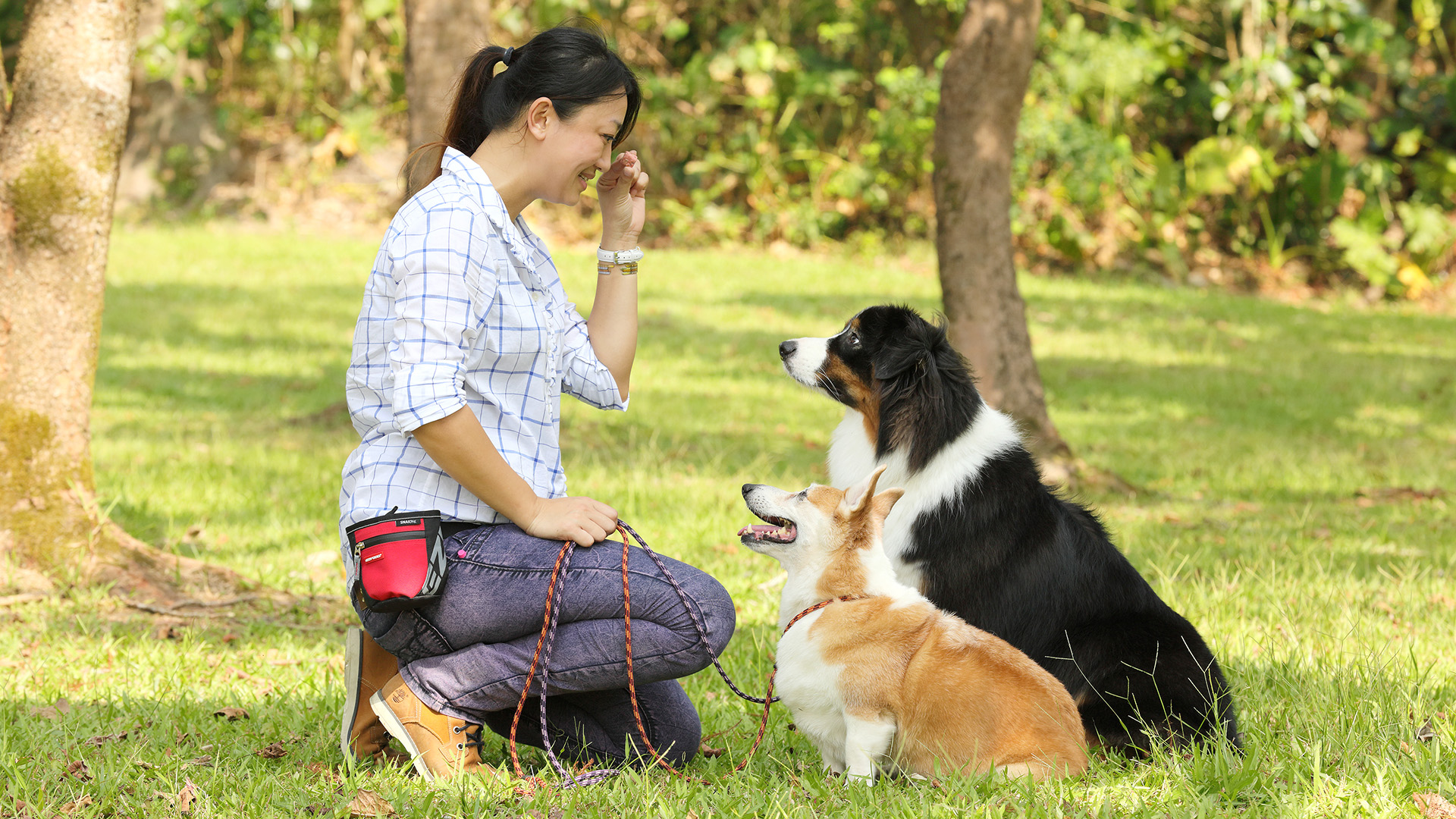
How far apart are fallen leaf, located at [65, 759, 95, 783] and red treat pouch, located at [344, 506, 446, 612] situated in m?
0.90

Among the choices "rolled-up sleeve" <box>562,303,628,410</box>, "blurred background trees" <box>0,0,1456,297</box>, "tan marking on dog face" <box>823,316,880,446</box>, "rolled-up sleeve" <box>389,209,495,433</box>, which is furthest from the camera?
"blurred background trees" <box>0,0,1456,297</box>

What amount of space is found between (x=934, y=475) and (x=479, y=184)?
1539 mm

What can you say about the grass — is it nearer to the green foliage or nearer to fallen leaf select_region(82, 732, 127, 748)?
fallen leaf select_region(82, 732, 127, 748)

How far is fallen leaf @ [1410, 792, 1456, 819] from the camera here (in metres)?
2.51

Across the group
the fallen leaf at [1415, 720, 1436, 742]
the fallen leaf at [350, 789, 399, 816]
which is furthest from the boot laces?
the fallen leaf at [1415, 720, 1436, 742]

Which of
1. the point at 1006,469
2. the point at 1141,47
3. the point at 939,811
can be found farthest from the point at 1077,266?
the point at 939,811

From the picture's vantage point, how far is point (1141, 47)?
15.0 m

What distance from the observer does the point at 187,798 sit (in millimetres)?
2613

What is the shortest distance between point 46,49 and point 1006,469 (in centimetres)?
362

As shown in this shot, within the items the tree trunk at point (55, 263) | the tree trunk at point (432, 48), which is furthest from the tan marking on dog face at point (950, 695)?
the tree trunk at point (432, 48)

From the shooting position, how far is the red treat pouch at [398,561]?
249cm

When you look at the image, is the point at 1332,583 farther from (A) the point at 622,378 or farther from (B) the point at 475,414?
(B) the point at 475,414

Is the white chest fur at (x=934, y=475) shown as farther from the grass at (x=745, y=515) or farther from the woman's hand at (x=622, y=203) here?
the woman's hand at (x=622, y=203)

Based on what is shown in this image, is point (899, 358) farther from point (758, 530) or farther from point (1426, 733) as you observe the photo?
point (1426, 733)
